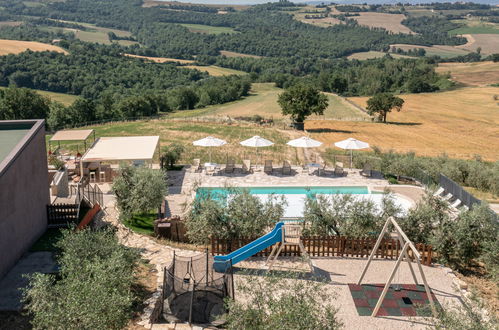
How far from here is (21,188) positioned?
12.8 meters

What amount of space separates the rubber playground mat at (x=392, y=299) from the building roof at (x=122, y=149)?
11563mm

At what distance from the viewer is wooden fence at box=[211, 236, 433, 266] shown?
1333cm

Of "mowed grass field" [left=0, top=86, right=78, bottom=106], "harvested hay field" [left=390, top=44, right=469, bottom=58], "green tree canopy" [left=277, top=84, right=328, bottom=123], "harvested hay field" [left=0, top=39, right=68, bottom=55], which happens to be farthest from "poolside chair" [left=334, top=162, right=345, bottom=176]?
"harvested hay field" [left=390, top=44, right=469, bottom=58]

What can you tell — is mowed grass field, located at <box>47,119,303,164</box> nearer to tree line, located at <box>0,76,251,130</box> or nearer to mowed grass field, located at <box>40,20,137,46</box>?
tree line, located at <box>0,76,251,130</box>

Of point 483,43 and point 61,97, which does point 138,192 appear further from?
point 483,43

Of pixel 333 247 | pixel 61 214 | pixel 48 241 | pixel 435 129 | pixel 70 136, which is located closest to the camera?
pixel 333 247

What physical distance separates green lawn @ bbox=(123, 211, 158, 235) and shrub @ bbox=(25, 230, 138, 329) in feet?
15.3

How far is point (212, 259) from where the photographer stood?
12.4m

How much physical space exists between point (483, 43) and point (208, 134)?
15194 centimetres

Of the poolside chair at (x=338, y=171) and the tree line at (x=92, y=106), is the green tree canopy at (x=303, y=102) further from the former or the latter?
the poolside chair at (x=338, y=171)

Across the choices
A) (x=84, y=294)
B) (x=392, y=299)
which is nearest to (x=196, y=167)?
A: (x=392, y=299)

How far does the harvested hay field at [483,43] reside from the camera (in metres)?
144

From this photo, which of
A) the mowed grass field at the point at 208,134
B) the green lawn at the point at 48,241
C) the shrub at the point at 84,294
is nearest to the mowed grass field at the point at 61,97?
the mowed grass field at the point at 208,134

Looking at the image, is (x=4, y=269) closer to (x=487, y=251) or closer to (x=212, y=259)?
(x=212, y=259)
